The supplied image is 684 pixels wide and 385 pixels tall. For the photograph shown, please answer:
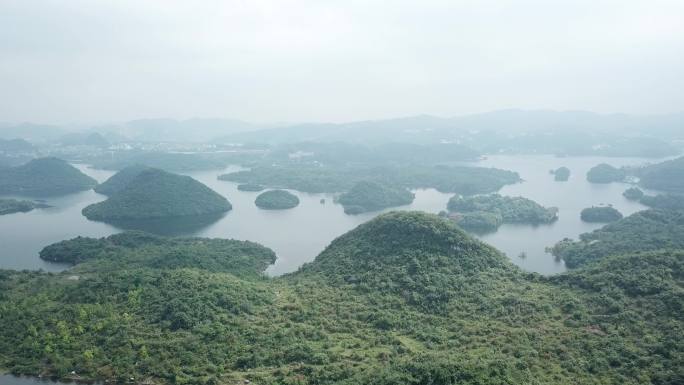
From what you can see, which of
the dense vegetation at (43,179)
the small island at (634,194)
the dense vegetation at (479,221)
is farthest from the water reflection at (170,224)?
the small island at (634,194)

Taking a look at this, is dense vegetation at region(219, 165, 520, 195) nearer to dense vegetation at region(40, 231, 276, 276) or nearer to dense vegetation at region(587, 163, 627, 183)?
dense vegetation at region(587, 163, 627, 183)

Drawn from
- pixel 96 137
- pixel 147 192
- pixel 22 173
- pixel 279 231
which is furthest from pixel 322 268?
pixel 96 137

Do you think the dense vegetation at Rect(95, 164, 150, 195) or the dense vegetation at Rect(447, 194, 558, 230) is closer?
the dense vegetation at Rect(447, 194, 558, 230)

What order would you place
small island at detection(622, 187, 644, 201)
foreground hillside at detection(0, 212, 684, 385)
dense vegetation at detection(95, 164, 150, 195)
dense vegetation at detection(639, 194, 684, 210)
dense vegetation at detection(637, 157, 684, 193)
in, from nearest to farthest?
foreground hillside at detection(0, 212, 684, 385) → dense vegetation at detection(639, 194, 684, 210) → small island at detection(622, 187, 644, 201) → dense vegetation at detection(637, 157, 684, 193) → dense vegetation at detection(95, 164, 150, 195)

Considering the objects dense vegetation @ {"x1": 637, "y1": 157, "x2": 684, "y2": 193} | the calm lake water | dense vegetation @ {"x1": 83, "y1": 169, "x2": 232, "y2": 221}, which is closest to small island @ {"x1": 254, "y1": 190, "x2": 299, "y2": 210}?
the calm lake water

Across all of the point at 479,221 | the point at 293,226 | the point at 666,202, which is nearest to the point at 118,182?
the point at 293,226

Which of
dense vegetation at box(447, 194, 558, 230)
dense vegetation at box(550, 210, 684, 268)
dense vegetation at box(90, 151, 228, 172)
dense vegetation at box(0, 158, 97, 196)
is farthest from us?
dense vegetation at box(90, 151, 228, 172)

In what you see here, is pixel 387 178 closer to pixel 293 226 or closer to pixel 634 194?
pixel 293 226

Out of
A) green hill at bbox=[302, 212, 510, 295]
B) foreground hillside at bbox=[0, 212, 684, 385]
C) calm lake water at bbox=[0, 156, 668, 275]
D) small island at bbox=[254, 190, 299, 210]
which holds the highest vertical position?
green hill at bbox=[302, 212, 510, 295]
